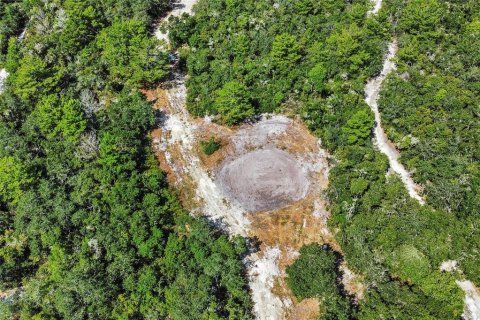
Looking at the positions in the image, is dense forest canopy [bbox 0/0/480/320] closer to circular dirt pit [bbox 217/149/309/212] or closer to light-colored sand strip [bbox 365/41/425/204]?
light-colored sand strip [bbox 365/41/425/204]

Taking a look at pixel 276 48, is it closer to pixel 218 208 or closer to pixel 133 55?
pixel 133 55

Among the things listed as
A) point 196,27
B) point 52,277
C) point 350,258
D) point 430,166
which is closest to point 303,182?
point 350,258

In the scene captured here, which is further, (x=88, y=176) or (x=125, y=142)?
(x=125, y=142)

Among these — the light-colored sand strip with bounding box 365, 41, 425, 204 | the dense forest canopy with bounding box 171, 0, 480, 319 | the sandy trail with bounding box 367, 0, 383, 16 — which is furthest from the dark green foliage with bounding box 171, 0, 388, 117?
the light-colored sand strip with bounding box 365, 41, 425, 204

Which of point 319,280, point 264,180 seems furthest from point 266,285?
point 264,180

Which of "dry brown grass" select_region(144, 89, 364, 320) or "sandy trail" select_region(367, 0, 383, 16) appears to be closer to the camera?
"dry brown grass" select_region(144, 89, 364, 320)

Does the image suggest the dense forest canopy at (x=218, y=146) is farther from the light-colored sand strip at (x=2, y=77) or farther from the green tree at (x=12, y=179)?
the light-colored sand strip at (x=2, y=77)

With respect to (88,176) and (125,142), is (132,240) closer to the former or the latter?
(88,176)
